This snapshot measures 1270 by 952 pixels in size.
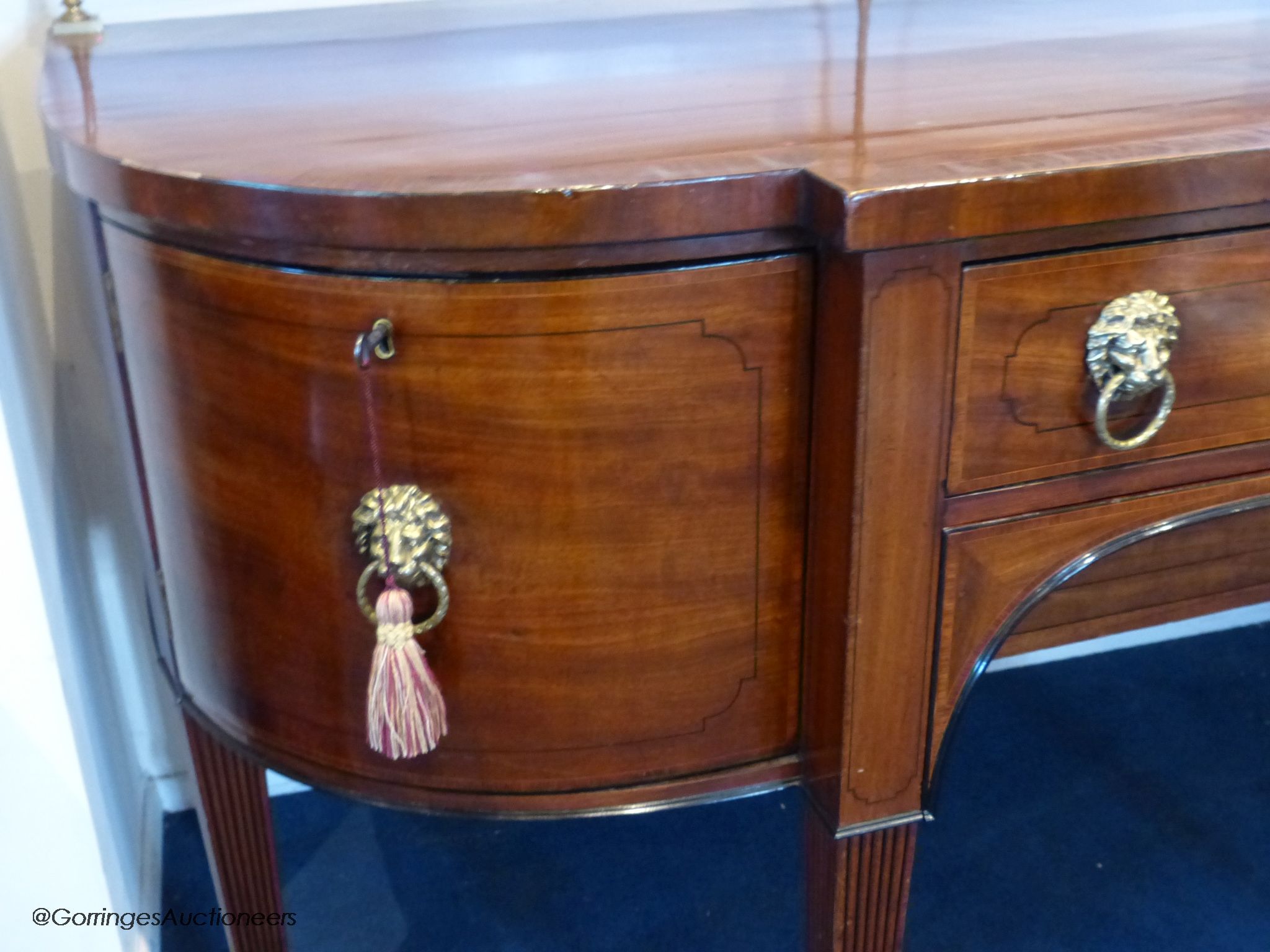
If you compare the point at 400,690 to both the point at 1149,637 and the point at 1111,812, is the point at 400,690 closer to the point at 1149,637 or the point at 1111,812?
the point at 1111,812

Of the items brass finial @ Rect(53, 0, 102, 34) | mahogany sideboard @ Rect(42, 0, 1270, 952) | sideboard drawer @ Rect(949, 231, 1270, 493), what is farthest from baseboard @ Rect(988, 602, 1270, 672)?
brass finial @ Rect(53, 0, 102, 34)

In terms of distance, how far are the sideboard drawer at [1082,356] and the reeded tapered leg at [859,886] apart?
206 mm

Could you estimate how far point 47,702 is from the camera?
805 mm

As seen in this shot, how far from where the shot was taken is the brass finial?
908 millimetres

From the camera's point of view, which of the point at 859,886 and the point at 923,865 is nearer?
the point at 859,886

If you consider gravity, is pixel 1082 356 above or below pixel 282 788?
above

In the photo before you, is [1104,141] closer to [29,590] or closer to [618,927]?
→ [29,590]

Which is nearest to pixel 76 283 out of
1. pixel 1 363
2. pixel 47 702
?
pixel 1 363

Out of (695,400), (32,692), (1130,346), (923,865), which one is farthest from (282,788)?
(1130,346)

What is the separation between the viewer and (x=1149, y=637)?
148 cm

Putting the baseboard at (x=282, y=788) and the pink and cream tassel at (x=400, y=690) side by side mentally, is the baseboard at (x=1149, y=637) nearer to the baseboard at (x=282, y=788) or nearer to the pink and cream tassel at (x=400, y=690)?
the baseboard at (x=282, y=788)

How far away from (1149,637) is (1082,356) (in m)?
1.04

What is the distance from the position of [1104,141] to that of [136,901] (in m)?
0.94

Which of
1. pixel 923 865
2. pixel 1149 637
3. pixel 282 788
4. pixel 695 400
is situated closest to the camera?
pixel 695 400
